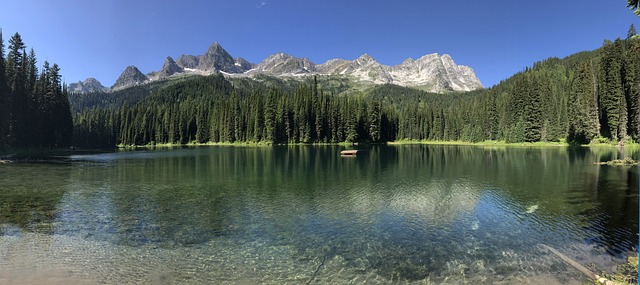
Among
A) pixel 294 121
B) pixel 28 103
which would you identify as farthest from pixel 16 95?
pixel 294 121

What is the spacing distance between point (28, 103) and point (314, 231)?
124152mm

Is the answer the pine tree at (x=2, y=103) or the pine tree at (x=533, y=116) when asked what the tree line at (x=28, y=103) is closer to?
the pine tree at (x=2, y=103)

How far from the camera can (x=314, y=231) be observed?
2284cm

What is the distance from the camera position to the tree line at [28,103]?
303ft

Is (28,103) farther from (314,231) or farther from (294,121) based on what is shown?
(314,231)

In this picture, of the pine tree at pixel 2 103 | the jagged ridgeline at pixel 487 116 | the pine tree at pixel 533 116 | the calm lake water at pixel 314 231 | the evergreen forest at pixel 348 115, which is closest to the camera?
the calm lake water at pixel 314 231

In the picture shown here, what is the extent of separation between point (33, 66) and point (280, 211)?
5361 inches

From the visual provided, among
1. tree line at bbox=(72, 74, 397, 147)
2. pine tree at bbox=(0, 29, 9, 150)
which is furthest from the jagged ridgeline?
pine tree at bbox=(0, 29, 9, 150)

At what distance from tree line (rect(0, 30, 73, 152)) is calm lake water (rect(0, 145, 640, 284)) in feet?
228

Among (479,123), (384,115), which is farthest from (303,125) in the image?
(479,123)

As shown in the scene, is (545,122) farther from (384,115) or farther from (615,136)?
(384,115)

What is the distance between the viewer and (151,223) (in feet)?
82.0

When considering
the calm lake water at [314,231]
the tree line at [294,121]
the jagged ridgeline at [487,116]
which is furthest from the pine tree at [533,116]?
the calm lake water at [314,231]

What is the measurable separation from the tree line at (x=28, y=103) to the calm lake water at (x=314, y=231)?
6947 centimetres
